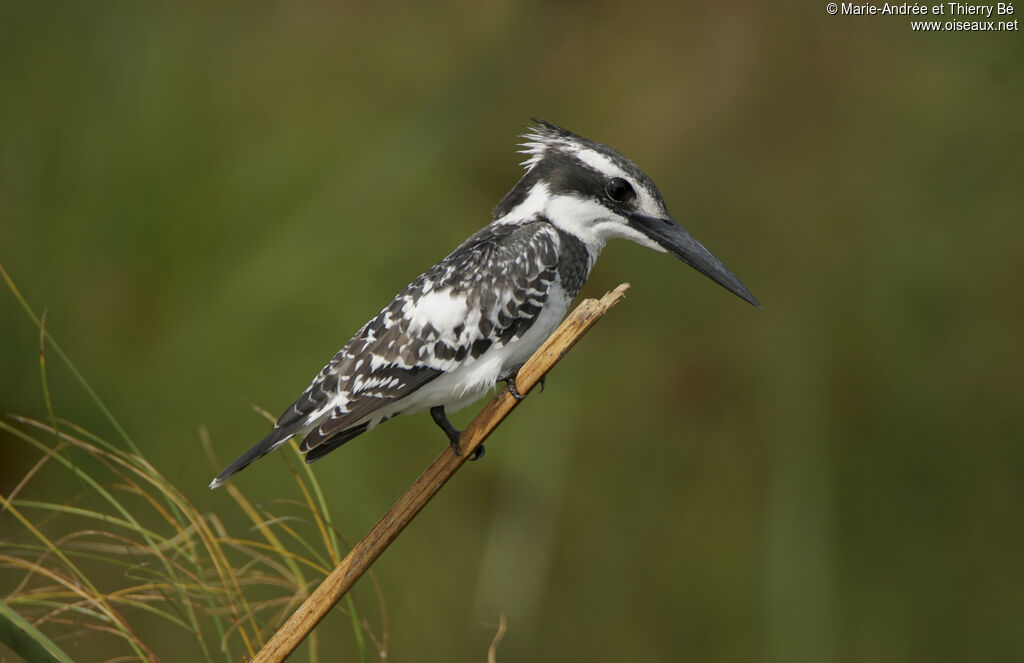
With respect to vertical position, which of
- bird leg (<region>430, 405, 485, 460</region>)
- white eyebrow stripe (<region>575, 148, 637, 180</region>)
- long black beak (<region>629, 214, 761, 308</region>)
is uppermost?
white eyebrow stripe (<region>575, 148, 637, 180</region>)

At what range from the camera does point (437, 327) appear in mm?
1473

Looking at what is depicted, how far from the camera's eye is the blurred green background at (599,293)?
6.57ft

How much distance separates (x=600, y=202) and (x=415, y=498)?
26.2 inches

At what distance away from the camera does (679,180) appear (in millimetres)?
2652

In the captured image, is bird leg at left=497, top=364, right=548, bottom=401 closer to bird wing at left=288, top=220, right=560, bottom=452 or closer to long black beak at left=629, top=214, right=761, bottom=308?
bird wing at left=288, top=220, right=560, bottom=452

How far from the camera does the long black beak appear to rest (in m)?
1.49

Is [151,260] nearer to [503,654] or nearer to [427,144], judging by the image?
[427,144]

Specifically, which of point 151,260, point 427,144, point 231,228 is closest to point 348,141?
point 427,144

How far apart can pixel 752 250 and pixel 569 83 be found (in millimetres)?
733

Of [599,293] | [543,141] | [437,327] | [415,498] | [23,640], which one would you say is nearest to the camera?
[23,640]

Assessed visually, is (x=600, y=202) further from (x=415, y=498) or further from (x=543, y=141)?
(x=415, y=498)

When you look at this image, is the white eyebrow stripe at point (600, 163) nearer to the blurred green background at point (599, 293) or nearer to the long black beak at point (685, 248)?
the long black beak at point (685, 248)

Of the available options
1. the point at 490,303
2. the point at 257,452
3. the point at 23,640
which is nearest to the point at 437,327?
the point at 490,303

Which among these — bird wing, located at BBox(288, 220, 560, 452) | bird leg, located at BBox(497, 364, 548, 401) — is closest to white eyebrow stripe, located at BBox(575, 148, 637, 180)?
bird wing, located at BBox(288, 220, 560, 452)
